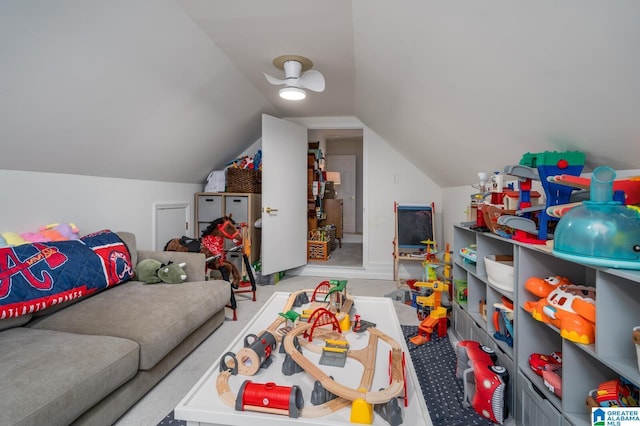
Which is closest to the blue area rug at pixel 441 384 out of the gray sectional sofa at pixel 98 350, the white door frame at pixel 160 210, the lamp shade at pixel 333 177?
the gray sectional sofa at pixel 98 350

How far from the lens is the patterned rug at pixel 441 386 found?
57.7 inches

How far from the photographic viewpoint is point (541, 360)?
54.2 inches

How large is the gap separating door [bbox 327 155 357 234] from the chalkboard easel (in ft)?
10.9

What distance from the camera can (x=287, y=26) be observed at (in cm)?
196

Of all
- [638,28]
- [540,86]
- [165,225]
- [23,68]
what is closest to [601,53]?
[638,28]

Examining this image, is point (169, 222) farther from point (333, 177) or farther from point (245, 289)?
point (333, 177)

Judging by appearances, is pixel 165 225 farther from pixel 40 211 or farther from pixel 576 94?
pixel 576 94

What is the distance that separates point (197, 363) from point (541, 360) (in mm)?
1936

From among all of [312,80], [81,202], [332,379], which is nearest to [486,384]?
[332,379]

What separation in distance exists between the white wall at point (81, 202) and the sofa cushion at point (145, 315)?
0.70 m

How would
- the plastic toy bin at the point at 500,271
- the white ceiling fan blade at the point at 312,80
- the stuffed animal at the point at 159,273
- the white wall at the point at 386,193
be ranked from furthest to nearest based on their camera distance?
the white wall at the point at 386,193, the white ceiling fan blade at the point at 312,80, the stuffed animal at the point at 159,273, the plastic toy bin at the point at 500,271

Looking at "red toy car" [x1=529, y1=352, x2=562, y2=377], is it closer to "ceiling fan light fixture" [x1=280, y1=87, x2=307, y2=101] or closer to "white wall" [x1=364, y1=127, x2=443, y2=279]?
"ceiling fan light fixture" [x1=280, y1=87, x2=307, y2=101]

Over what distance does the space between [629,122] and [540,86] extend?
0.32m

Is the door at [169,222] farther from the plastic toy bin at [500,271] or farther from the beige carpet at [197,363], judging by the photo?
the plastic toy bin at [500,271]
